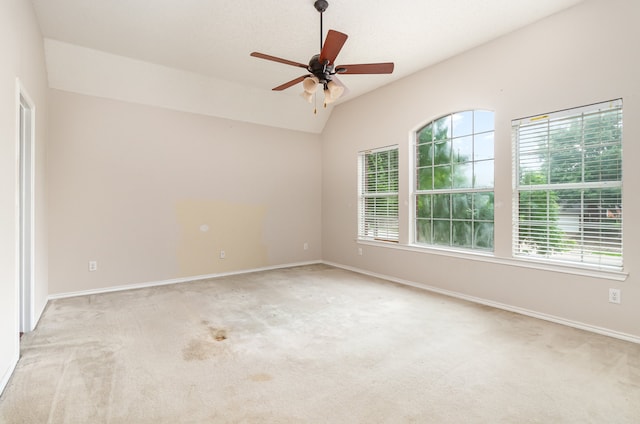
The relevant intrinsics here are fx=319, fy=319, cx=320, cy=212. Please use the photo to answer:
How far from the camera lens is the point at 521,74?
341cm

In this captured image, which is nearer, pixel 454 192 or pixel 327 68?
pixel 327 68

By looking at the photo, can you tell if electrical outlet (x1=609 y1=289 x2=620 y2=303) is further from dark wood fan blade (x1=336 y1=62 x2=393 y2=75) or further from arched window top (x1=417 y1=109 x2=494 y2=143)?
dark wood fan blade (x1=336 y1=62 x2=393 y2=75)

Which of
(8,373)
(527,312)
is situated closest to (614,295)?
(527,312)

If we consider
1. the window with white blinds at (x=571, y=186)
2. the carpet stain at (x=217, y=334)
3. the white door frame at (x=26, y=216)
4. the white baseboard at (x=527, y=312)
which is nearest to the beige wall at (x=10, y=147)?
the white door frame at (x=26, y=216)

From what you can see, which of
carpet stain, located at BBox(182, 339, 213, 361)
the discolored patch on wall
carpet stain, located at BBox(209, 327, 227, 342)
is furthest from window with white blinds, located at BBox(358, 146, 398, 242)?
carpet stain, located at BBox(182, 339, 213, 361)

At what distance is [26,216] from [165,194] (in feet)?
6.12

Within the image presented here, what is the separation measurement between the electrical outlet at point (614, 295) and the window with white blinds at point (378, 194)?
2.56 m

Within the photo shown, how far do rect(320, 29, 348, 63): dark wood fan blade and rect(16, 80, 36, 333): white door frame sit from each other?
2.68 meters

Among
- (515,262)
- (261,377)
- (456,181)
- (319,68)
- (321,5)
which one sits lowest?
(261,377)

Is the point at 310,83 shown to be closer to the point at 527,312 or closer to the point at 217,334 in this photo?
the point at 217,334

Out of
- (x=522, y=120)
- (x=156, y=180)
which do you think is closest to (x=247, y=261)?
(x=156, y=180)

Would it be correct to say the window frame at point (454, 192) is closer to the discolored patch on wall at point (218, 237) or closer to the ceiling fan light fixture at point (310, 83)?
the ceiling fan light fixture at point (310, 83)

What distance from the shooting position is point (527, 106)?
337 centimetres

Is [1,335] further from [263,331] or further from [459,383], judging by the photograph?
[459,383]
